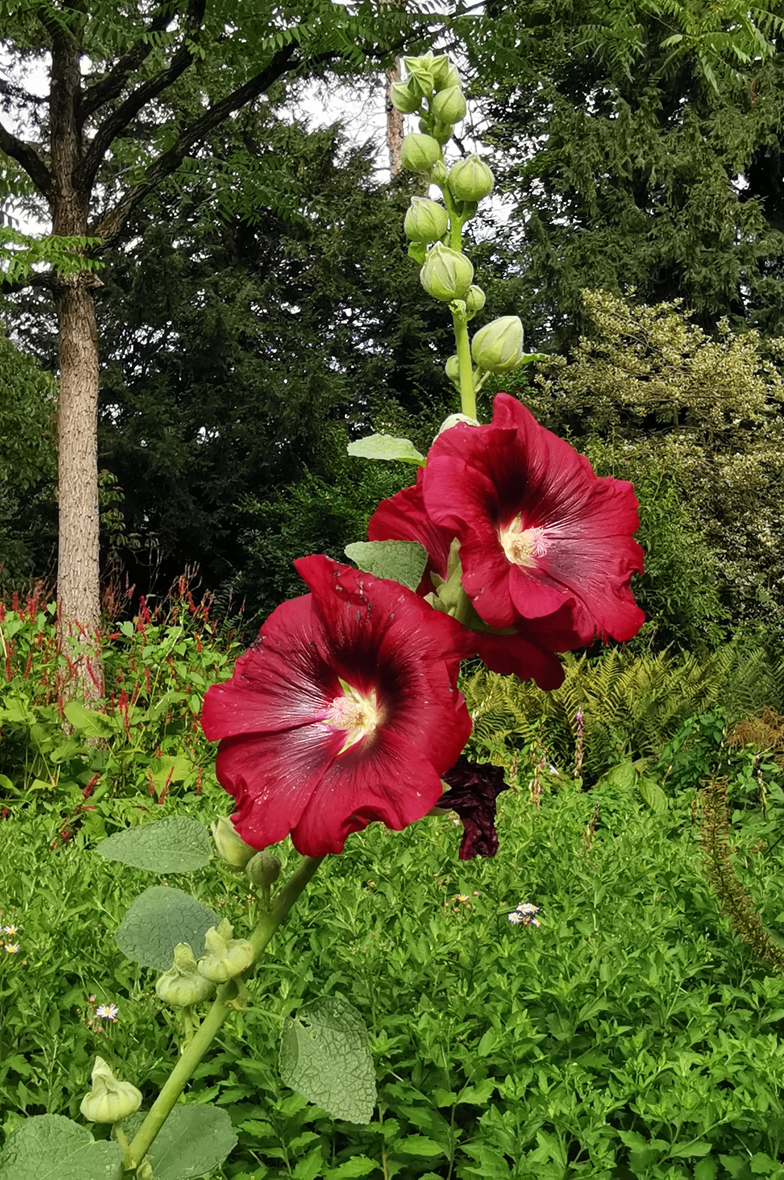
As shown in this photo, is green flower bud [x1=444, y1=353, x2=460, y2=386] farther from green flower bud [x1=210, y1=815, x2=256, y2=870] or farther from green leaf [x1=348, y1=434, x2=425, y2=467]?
green flower bud [x1=210, y1=815, x2=256, y2=870]

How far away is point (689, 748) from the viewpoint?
4996mm

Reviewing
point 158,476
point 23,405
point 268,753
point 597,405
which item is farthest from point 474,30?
point 158,476

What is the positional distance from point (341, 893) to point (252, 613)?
30.8 feet

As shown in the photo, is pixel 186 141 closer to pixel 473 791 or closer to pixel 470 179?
pixel 470 179

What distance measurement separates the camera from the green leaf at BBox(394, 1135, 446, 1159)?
144 cm

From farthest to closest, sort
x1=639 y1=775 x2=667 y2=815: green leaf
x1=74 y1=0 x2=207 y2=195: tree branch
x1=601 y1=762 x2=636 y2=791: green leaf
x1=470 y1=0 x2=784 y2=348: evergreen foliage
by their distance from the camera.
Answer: x1=470 y1=0 x2=784 y2=348: evergreen foliage, x1=74 y1=0 x2=207 y2=195: tree branch, x1=601 y1=762 x2=636 y2=791: green leaf, x1=639 y1=775 x2=667 y2=815: green leaf

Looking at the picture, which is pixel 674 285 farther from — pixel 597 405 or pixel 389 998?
pixel 389 998

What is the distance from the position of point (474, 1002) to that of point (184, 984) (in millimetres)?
1240

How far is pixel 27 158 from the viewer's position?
20.3 ft

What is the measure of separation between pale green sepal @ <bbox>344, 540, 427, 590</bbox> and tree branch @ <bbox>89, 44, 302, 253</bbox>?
238 inches

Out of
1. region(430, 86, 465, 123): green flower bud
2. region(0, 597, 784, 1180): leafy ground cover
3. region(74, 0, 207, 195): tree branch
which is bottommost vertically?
region(0, 597, 784, 1180): leafy ground cover

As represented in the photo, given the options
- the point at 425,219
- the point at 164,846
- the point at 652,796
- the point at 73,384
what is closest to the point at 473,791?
the point at 164,846

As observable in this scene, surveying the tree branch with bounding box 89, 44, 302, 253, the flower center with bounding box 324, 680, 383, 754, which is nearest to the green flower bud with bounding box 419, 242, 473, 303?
the flower center with bounding box 324, 680, 383, 754

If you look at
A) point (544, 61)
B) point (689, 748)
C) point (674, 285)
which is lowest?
point (689, 748)
